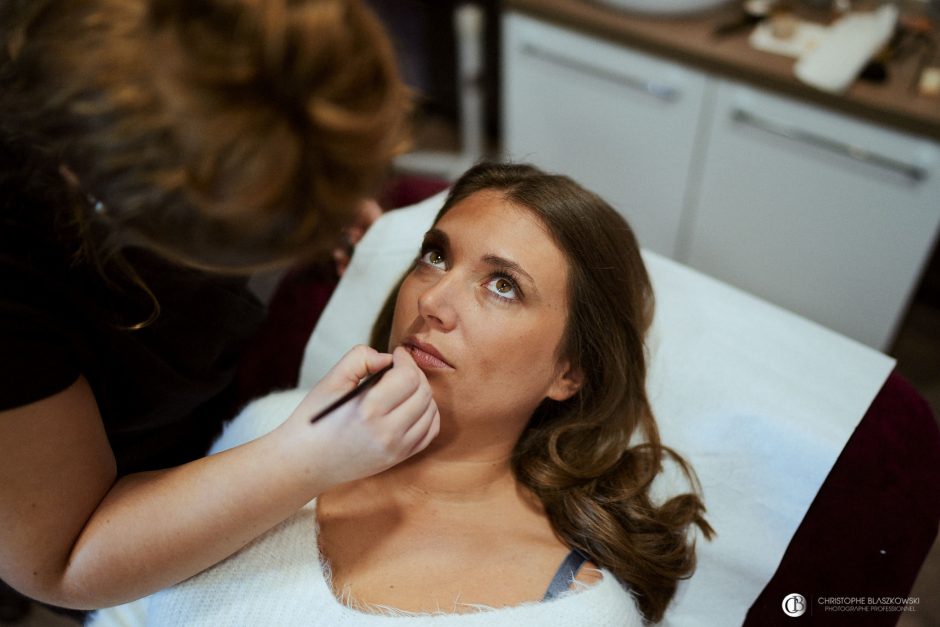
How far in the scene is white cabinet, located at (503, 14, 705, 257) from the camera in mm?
1717

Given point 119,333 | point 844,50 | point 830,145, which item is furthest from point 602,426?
point 844,50

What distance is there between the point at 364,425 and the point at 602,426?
49 cm

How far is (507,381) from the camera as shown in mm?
931

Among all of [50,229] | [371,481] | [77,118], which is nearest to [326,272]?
[371,481]

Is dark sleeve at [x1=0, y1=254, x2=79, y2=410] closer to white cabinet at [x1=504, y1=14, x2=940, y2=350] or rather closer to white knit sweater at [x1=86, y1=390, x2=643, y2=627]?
white knit sweater at [x1=86, y1=390, x2=643, y2=627]

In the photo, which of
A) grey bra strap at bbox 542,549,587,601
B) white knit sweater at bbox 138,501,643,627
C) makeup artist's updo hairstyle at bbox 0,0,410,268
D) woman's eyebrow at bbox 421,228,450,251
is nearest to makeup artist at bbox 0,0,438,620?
makeup artist's updo hairstyle at bbox 0,0,410,268

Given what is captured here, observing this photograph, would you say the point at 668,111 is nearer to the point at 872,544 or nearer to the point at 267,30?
the point at 872,544

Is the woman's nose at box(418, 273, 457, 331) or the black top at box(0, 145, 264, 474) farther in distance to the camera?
the woman's nose at box(418, 273, 457, 331)

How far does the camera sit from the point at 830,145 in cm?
150

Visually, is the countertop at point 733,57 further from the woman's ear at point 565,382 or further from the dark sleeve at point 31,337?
the dark sleeve at point 31,337

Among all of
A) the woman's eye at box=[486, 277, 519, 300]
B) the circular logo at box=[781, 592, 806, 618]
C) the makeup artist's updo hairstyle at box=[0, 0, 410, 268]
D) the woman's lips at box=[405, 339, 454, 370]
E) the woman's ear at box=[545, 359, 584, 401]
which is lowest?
the circular logo at box=[781, 592, 806, 618]

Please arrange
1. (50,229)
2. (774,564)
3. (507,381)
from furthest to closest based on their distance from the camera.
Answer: (774,564) → (507,381) → (50,229)

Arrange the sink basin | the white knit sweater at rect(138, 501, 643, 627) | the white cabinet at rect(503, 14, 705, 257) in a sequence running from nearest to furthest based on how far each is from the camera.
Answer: the white knit sweater at rect(138, 501, 643, 627)
the sink basin
the white cabinet at rect(503, 14, 705, 257)

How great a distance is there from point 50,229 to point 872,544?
111 centimetres
